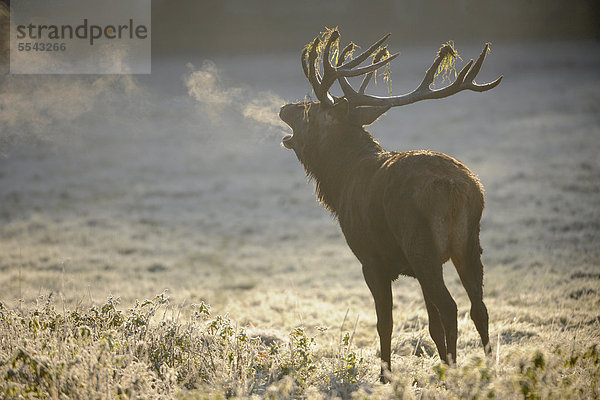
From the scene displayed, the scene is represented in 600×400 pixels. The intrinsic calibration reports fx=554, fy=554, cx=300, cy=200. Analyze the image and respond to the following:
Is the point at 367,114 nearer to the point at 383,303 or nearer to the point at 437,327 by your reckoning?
the point at 383,303

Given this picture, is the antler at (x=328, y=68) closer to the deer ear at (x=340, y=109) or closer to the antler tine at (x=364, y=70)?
the antler tine at (x=364, y=70)

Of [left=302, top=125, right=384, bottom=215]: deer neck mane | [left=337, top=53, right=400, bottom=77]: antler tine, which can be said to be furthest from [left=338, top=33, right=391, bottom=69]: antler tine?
[left=302, top=125, right=384, bottom=215]: deer neck mane

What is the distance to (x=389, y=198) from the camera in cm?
475

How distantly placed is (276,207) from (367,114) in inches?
623

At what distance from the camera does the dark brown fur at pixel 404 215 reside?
446 cm

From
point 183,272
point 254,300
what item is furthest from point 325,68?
point 183,272

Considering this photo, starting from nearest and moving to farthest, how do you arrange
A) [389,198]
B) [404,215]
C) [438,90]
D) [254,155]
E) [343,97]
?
[404,215], [389,198], [438,90], [343,97], [254,155]

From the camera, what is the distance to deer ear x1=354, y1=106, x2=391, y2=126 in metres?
6.02

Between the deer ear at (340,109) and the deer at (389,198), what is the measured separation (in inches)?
0.4

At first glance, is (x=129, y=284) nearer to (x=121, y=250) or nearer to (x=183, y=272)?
(x=183, y=272)

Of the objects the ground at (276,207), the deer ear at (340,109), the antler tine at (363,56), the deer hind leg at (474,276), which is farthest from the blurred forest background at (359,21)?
the deer hind leg at (474,276)

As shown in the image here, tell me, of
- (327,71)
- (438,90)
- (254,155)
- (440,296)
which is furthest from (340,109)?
(254,155)

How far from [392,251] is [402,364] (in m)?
1.33

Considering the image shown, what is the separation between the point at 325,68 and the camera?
6035 millimetres
